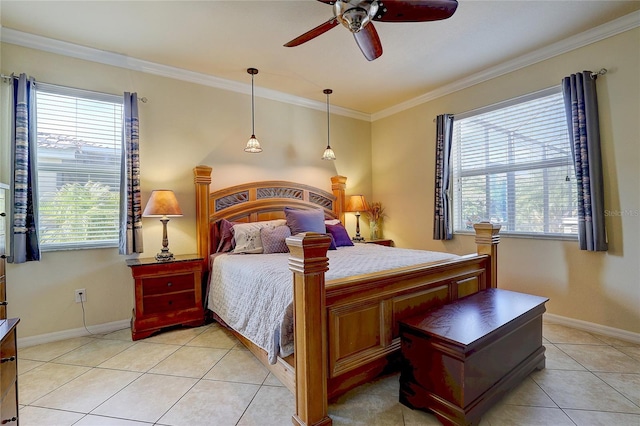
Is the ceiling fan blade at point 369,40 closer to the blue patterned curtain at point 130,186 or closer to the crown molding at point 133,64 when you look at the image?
the crown molding at point 133,64

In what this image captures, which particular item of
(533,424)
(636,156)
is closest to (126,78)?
(533,424)

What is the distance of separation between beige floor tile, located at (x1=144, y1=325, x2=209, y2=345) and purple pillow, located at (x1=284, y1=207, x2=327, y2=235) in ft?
4.45

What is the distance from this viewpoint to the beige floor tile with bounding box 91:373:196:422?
1.73 metres

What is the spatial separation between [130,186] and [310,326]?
2420 millimetres

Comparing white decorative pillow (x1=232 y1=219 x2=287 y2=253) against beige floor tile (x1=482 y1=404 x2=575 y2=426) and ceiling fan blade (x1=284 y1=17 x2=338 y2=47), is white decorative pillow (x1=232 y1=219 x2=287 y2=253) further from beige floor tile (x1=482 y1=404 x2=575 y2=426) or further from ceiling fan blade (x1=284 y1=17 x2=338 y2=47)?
beige floor tile (x1=482 y1=404 x2=575 y2=426)

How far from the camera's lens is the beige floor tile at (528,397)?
1791 mm

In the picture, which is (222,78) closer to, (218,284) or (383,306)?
(218,284)

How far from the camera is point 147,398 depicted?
1870 mm

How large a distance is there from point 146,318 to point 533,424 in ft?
9.69

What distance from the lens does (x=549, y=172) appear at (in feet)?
10.2

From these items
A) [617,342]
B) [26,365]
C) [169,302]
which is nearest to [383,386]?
[169,302]

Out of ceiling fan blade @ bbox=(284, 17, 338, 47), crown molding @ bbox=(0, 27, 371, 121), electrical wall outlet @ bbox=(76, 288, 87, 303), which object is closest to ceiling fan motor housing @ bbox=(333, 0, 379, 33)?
ceiling fan blade @ bbox=(284, 17, 338, 47)

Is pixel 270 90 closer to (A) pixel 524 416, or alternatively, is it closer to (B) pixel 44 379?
(B) pixel 44 379

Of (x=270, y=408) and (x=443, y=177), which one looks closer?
(x=270, y=408)
